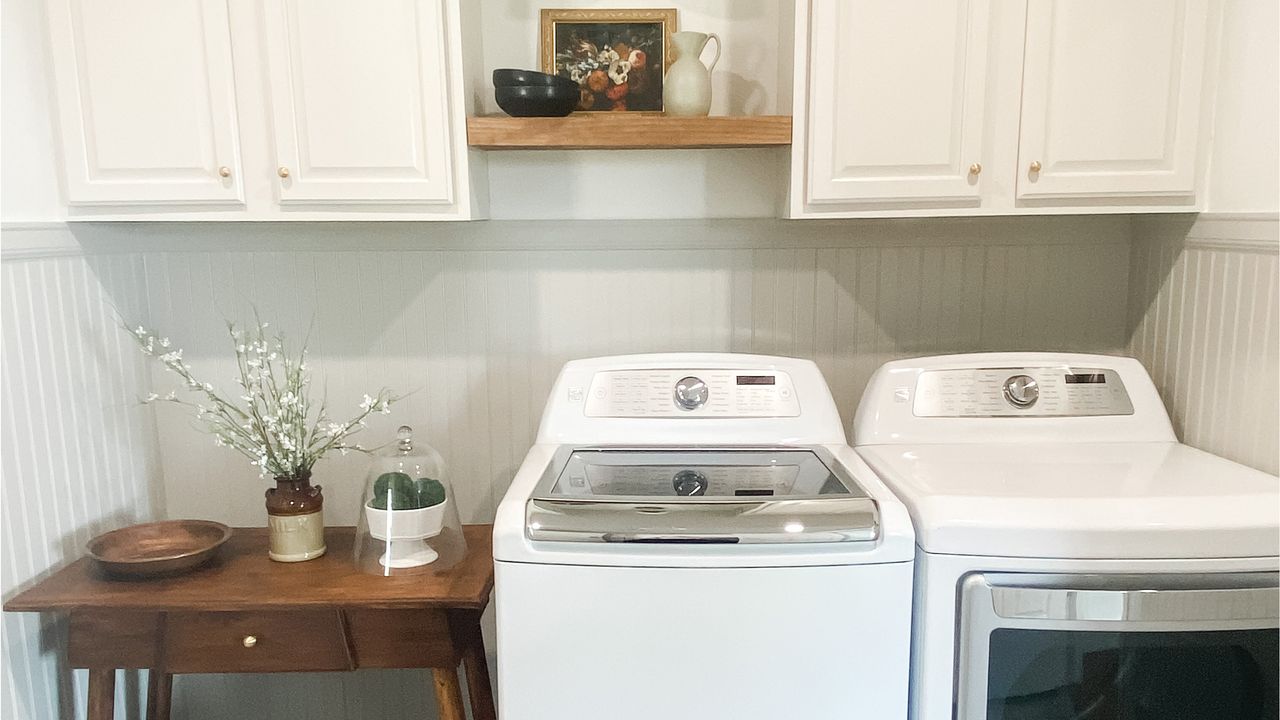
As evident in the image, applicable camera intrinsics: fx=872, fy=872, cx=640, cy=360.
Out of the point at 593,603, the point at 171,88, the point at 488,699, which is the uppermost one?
the point at 171,88

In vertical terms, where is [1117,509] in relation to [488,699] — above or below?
above

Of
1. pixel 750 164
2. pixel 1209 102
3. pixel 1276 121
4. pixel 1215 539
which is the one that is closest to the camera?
pixel 1215 539

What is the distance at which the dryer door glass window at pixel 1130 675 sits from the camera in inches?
52.9

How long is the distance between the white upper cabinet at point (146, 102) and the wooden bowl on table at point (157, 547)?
0.65 metres

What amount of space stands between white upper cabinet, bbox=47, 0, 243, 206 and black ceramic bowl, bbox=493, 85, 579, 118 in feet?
1.66

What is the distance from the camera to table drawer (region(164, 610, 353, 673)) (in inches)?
62.1

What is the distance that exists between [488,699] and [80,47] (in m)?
1.45

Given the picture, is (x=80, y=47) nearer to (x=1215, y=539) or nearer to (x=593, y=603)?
(x=593, y=603)

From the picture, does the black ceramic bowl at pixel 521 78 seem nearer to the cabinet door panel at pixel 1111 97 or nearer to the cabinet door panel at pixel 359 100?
the cabinet door panel at pixel 359 100

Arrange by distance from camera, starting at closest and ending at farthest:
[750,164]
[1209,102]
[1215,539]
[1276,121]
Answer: [1215,539] < [1276,121] < [1209,102] < [750,164]

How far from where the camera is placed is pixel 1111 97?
1640mm

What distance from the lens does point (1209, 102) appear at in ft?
5.41

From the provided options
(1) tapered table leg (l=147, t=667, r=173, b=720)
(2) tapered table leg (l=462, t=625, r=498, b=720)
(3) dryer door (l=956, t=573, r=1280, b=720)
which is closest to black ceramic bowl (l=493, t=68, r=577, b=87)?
(2) tapered table leg (l=462, t=625, r=498, b=720)

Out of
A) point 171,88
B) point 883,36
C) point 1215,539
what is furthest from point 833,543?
point 171,88
